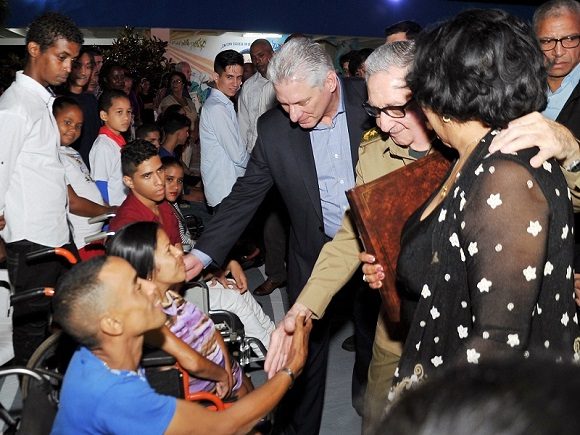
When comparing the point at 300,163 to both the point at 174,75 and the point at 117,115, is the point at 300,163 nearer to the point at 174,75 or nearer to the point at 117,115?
the point at 117,115

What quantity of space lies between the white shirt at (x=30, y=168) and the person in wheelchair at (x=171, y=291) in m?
0.85

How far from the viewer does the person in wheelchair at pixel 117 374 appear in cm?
182

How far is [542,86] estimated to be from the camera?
1.48 metres

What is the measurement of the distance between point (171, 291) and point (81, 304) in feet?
2.44

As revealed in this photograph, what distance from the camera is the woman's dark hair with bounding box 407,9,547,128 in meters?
1.43

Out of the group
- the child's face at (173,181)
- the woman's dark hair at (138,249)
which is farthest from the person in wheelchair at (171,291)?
the child's face at (173,181)

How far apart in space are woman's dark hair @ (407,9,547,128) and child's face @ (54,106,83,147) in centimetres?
327

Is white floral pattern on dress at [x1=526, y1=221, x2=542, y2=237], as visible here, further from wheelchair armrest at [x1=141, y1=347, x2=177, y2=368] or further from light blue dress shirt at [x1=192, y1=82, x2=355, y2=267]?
light blue dress shirt at [x1=192, y1=82, x2=355, y2=267]

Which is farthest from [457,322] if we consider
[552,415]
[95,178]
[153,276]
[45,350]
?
[95,178]

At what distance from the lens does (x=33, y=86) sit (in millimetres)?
3248

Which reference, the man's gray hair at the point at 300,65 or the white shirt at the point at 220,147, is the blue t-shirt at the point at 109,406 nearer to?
the man's gray hair at the point at 300,65

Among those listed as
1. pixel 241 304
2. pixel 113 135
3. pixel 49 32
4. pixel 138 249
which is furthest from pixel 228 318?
pixel 113 135

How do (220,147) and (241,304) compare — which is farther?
(220,147)

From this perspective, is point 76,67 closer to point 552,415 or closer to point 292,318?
point 292,318
